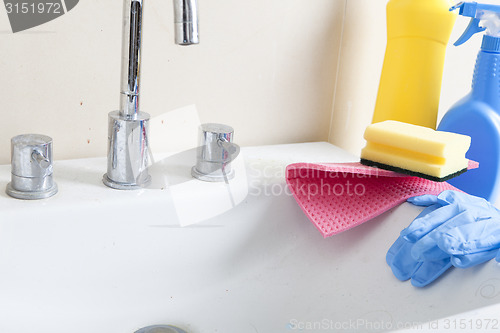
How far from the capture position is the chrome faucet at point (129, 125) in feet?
1.70

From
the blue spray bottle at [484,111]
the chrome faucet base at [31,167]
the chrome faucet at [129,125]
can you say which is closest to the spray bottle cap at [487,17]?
the blue spray bottle at [484,111]

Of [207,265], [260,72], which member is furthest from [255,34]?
[207,265]

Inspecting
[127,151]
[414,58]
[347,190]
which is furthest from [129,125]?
[414,58]

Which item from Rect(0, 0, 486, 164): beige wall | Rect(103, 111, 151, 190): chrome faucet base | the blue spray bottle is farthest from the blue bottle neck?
Rect(103, 111, 151, 190): chrome faucet base

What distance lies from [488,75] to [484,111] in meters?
0.04

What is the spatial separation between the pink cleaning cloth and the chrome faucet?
165mm

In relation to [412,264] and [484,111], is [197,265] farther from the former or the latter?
[484,111]

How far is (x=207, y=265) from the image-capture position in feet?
1.93

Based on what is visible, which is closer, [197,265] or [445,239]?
[445,239]

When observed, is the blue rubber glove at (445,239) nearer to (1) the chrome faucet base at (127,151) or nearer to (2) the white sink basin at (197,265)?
(2) the white sink basin at (197,265)

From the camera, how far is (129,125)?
0.54 meters

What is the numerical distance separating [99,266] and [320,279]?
0.23 m

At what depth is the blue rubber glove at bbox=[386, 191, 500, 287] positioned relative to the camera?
1.51 feet

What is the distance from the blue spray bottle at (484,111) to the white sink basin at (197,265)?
0.46 ft
